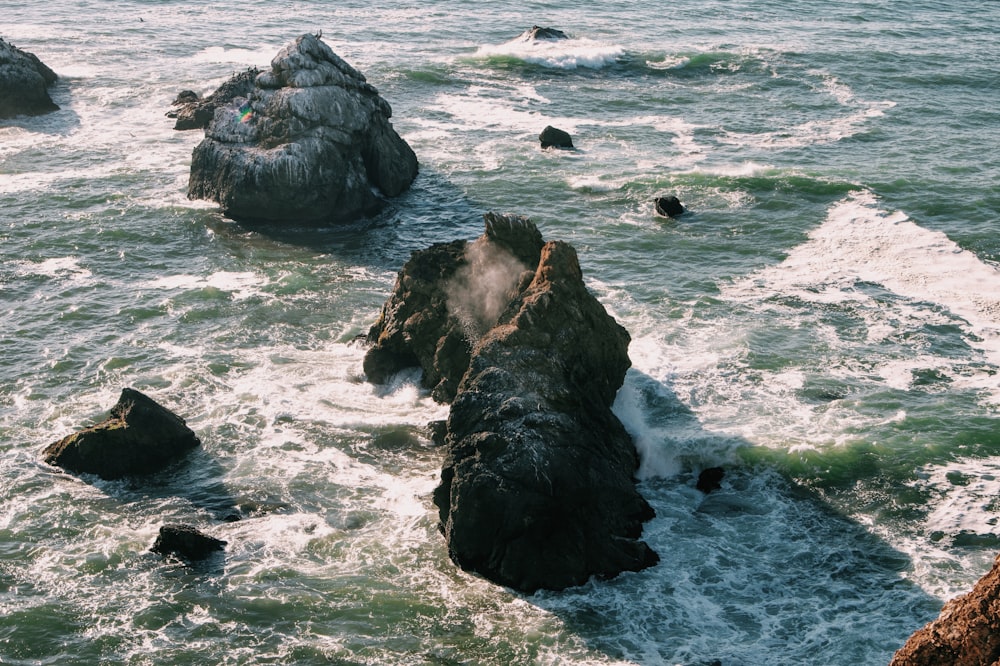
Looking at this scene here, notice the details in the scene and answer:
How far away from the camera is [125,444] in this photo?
28078 millimetres

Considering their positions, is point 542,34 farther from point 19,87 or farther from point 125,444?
point 125,444

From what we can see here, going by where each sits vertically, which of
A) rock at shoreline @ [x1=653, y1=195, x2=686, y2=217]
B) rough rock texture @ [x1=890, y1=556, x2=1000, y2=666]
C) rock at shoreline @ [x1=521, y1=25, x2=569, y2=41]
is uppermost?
rock at shoreline @ [x1=521, y1=25, x2=569, y2=41]

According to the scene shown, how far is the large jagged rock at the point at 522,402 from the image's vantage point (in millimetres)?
24125

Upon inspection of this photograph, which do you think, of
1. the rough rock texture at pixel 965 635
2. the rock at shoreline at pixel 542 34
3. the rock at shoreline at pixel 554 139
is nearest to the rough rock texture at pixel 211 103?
the rock at shoreline at pixel 554 139

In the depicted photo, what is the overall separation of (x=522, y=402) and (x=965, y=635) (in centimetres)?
1357

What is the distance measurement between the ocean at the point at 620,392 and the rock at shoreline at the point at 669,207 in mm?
569

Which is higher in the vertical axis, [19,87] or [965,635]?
[19,87]

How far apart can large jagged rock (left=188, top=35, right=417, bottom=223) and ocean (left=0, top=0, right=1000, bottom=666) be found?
1.21 metres

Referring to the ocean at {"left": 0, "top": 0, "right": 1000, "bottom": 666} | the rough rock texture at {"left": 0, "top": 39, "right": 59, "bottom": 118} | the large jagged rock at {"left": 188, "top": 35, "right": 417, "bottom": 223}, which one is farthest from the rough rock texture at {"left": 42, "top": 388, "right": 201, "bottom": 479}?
the rough rock texture at {"left": 0, "top": 39, "right": 59, "bottom": 118}

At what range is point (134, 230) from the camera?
44.5 meters

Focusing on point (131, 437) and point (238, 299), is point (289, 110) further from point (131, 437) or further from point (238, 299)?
point (131, 437)

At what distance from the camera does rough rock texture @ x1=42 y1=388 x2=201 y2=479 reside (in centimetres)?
2805

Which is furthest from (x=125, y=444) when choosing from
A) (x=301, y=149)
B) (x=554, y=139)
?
(x=554, y=139)

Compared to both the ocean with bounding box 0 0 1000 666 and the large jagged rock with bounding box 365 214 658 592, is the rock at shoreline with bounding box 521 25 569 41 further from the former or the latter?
the large jagged rock with bounding box 365 214 658 592
